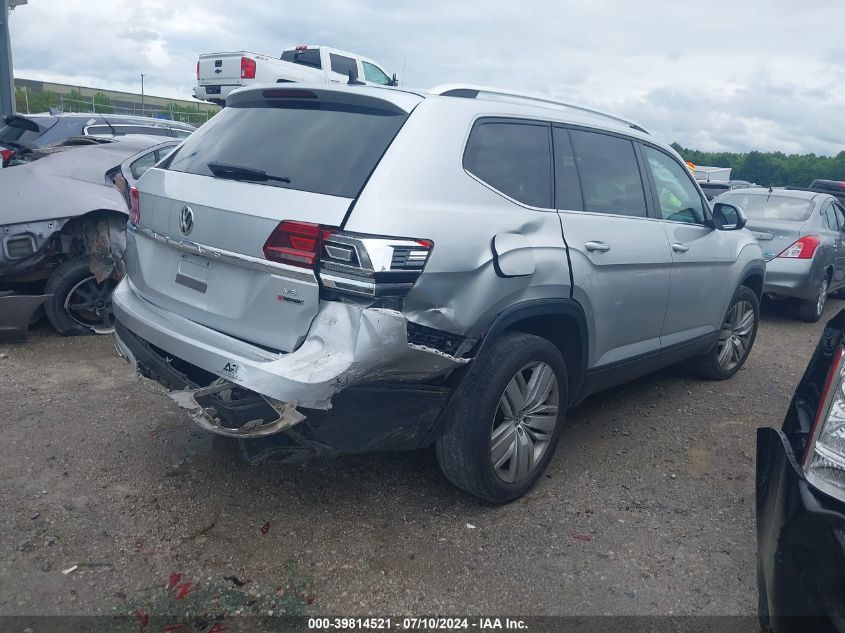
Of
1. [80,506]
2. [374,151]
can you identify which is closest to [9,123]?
[80,506]

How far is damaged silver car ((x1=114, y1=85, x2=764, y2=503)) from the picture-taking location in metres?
2.73

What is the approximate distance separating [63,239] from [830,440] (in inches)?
217

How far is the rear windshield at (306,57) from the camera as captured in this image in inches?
664

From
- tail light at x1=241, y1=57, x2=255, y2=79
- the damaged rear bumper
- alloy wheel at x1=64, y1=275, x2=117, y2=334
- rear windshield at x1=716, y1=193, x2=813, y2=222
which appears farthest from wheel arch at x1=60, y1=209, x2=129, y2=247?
tail light at x1=241, y1=57, x2=255, y2=79

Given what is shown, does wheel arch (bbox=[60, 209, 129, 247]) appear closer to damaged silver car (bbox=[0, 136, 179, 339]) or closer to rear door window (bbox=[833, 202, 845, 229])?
damaged silver car (bbox=[0, 136, 179, 339])

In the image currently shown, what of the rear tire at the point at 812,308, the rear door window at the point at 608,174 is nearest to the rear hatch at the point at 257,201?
the rear door window at the point at 608,174

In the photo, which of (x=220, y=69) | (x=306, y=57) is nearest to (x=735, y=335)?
(x=220, y=69)

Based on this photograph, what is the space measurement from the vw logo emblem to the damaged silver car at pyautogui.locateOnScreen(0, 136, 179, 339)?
105 inches

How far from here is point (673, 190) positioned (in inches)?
186

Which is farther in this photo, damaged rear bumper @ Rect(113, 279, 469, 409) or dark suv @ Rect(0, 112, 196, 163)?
dark suv @ Rect(0, 112, 196, 163)

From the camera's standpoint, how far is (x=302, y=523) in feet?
10.9

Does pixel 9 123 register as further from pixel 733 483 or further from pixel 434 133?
pixel 733 483

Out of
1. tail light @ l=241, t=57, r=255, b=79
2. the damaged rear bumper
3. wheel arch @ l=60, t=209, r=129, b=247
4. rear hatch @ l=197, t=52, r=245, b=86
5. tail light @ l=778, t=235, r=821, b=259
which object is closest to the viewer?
the damaged rear bumper

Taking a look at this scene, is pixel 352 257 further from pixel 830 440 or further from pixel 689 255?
pixel 689 255
